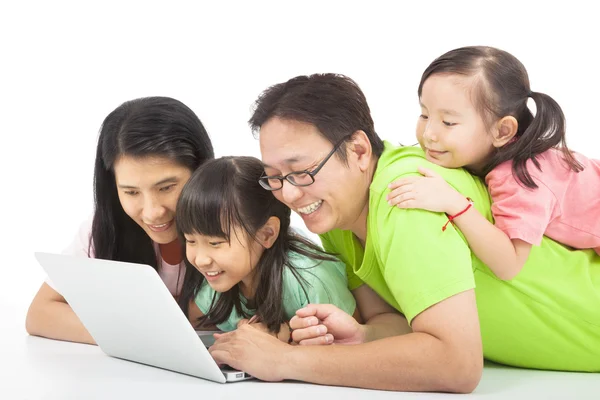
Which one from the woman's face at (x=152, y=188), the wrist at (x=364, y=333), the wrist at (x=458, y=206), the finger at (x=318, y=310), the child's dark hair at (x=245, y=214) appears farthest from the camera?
the woman's face at (x=152, y=188)

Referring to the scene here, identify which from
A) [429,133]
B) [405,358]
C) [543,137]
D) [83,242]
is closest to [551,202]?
[543,137]

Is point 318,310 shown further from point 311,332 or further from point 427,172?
point 427,172

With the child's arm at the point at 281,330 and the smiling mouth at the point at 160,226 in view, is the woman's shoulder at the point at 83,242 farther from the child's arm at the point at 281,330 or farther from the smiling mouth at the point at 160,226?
the child's arm at the point at 281,330

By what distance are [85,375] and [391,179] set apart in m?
1.14

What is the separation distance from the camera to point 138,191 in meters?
3.51

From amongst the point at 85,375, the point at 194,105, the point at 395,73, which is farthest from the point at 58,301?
the point at 395,73

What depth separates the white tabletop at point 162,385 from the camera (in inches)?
108

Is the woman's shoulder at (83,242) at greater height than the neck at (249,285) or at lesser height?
greater

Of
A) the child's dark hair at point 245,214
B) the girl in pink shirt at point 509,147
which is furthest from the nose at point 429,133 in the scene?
the child's dark hair at point 245,214

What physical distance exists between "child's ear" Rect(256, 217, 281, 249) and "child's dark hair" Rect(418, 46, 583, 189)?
0.75m

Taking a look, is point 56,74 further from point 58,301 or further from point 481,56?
point 481,56

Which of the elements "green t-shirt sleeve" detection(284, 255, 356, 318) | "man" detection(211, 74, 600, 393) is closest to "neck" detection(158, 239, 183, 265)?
"green t-shirt sleeve" detection(284, 255, 356, 318)

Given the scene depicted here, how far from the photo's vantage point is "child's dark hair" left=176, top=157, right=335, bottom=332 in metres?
3.21

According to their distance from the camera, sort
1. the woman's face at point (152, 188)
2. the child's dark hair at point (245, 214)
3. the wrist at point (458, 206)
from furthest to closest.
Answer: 1. the woman's face at point (152, 188)
2. the child's dark hair at point (245, 214)
3. the wrist at point (458, 206)
